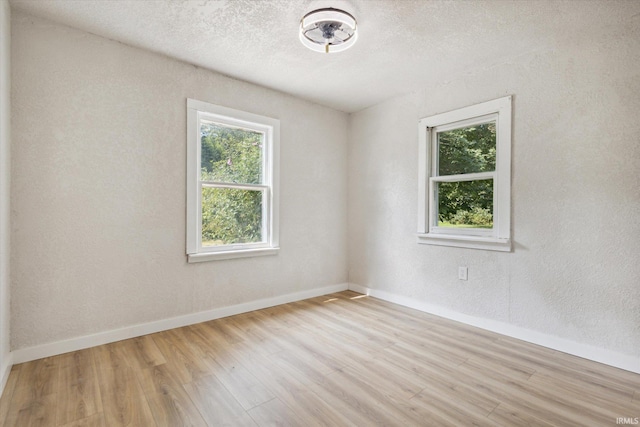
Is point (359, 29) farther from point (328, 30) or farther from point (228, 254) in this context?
point (228, 254)

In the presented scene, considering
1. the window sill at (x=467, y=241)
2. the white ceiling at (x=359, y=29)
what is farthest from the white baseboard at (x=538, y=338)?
the white ceiling at (x=359, y=29)

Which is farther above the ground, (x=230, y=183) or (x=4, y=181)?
(x=230, y=183)

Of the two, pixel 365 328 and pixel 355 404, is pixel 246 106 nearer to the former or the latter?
pixel 365 328

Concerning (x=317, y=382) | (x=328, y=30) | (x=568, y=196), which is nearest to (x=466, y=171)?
(x=568, y=196)

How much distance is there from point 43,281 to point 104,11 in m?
2.01

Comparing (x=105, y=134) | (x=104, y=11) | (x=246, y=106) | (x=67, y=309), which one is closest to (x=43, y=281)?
(x=67, y=309)

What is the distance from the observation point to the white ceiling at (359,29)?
6.88 feet

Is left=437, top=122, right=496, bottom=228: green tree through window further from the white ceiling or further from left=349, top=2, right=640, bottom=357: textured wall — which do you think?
the white ceiling

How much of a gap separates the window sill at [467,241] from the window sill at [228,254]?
1715 mm

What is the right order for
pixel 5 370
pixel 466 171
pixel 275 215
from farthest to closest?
pixel 275 215, pixel 466 171, pixel 5 370

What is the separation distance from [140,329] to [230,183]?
5.19 feet

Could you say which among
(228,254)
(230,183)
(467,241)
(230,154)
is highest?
(230,154)

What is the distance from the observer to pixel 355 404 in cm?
176

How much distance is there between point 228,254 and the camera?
127 inches
